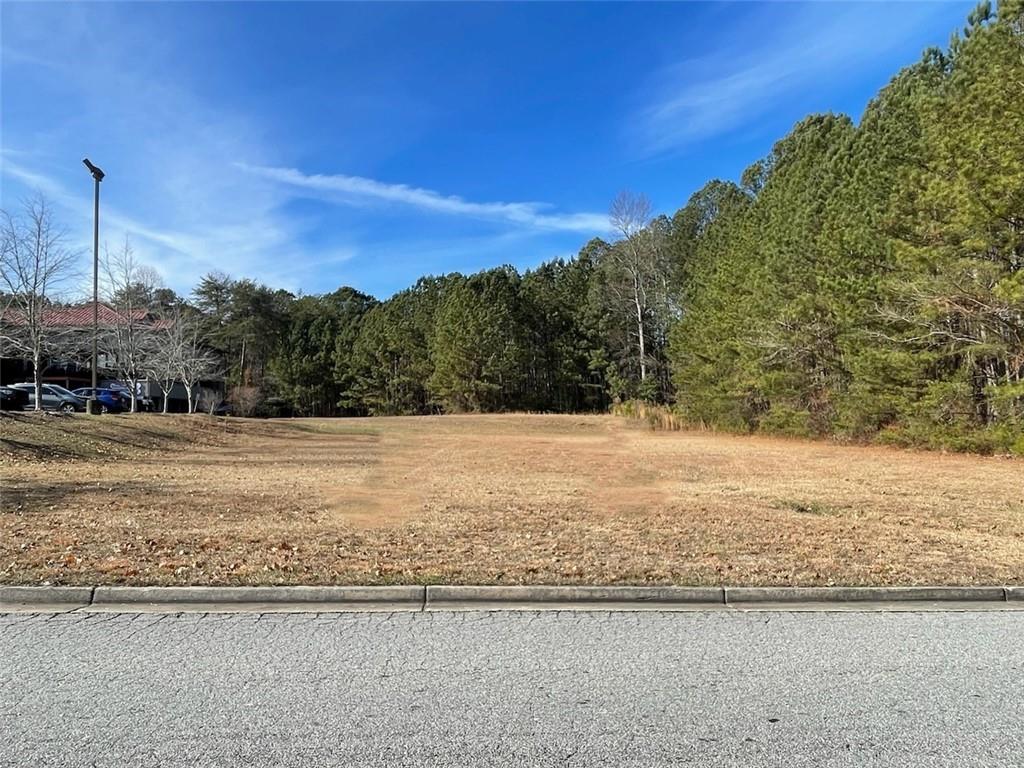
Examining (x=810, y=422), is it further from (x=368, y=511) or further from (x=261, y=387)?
(x=261, y=387)

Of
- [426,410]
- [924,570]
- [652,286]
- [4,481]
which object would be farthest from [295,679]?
[426,410]

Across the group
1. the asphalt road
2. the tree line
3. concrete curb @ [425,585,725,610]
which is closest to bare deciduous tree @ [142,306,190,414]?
the tree line

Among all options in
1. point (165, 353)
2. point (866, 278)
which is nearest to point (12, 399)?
point (165, 353)

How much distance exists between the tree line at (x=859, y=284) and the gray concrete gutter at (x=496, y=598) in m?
12.5

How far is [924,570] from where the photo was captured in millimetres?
6172

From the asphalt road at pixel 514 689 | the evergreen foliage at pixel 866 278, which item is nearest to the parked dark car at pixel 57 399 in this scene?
the evergreen foliage at pixel 866 278

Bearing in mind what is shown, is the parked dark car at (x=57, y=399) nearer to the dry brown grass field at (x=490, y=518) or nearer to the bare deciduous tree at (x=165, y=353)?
the bare deciduous tree at (x=165, y=353)

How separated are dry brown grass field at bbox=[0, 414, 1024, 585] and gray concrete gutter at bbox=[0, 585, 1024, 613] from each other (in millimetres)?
205

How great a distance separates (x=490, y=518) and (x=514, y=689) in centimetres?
491

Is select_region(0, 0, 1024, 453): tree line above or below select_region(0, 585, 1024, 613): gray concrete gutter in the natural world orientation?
above

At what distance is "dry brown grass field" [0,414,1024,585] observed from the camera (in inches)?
238

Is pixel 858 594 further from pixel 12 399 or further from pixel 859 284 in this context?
pixel 12 399

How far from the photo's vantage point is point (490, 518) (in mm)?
8719

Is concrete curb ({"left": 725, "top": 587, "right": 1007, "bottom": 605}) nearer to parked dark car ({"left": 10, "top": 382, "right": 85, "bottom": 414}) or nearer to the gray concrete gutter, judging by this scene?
the gray concrete gutter
